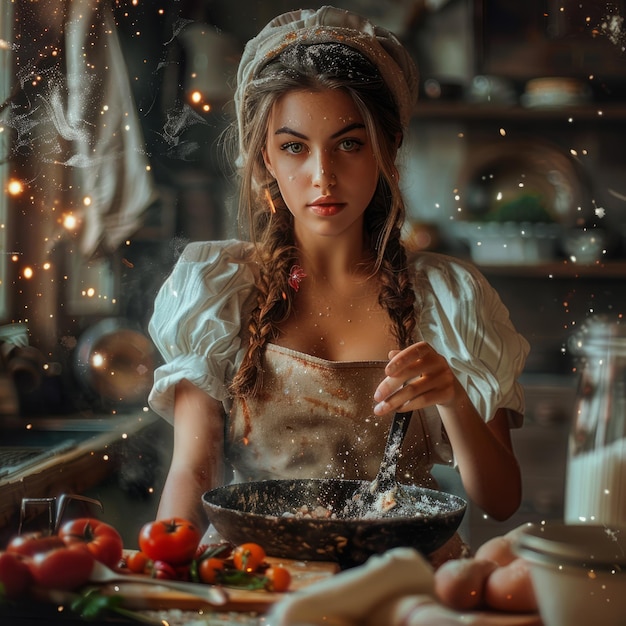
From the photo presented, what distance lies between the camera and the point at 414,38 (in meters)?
0.56

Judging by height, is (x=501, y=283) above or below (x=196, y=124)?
below

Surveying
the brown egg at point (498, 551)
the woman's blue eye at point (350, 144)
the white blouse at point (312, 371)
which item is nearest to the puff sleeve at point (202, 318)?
the white blouse at point (312, 371)

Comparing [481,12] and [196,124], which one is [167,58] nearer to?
[196,124]

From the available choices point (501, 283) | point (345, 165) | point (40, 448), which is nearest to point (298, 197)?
point (345, 165)

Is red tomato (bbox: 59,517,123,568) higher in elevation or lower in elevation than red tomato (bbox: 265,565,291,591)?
higher

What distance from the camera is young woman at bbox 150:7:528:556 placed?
0.56 m

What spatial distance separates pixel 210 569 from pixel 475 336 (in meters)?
0.23

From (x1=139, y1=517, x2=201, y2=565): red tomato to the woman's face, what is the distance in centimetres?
22

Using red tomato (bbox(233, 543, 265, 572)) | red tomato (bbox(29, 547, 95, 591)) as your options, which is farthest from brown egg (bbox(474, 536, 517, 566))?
red tomato (bbox(29, 547, 95, 591))

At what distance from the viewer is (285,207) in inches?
23.0

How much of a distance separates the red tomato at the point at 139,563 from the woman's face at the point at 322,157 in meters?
0.24

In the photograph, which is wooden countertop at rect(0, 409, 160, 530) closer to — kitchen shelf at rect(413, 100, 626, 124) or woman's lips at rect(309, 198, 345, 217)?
woman's lips at rect(309, 198, 345, 217)

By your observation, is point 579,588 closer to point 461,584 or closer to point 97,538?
point 461,584

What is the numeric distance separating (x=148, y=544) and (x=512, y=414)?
25cm
